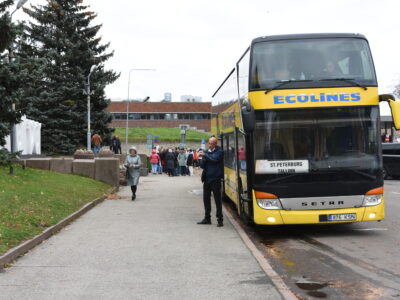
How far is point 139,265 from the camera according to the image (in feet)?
25.5

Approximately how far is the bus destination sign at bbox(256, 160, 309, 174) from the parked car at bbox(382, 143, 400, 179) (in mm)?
21123

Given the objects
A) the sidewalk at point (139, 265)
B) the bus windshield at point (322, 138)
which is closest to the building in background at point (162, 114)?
the sidewalk at point (139, 265)

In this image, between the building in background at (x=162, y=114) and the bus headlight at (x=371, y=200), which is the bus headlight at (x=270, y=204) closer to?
the bus headlight at (x=371, y=200)

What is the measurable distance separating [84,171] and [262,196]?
14544mm

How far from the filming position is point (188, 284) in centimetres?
659

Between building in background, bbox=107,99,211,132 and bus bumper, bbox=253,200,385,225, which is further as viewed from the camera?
building in background, bbox=107,99,211,132

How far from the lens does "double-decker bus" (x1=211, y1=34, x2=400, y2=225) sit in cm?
1010

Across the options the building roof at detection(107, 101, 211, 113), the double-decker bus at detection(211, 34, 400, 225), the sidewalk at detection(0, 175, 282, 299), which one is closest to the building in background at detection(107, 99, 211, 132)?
the building roof at detection(107, 101, 211, 113)

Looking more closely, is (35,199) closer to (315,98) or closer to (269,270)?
(315,98)

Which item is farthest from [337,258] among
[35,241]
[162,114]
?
[162,114]

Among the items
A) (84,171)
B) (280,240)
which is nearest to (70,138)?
(84,171)

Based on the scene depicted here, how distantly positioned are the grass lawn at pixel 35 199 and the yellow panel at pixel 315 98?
457 centimetres

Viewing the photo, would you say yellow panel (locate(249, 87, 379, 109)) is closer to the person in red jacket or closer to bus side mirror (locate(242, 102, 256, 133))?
bus side mirror (locate(242, 102, 256, 133))

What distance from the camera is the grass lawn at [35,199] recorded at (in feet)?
32.0
